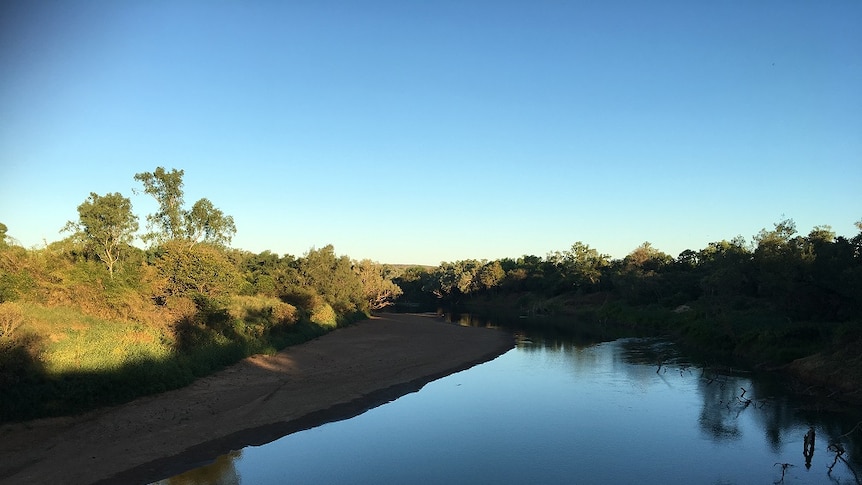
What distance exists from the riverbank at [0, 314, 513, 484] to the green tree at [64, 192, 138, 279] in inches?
849

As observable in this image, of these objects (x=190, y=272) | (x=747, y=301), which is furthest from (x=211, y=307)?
(x=747, y=301)

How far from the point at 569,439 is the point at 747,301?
34879 millimetres

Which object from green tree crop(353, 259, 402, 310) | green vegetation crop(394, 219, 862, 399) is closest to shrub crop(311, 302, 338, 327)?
green tree crop(353, 259, 402, 310)

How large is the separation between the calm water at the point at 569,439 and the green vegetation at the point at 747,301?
4908 millimetres

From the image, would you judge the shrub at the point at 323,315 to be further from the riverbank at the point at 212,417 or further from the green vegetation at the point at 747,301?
the green vegetation at the point at 747,301

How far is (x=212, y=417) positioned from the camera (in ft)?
60.2

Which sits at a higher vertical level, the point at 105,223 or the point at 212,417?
the point at 105,223

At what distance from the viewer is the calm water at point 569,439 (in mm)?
14258

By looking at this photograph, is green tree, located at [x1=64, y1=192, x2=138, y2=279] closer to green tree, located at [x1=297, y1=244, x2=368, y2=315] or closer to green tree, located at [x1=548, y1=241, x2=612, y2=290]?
green tree, located at [x1=297, y1=244, x2=368, y2=315]

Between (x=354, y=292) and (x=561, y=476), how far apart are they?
51347 millimetres

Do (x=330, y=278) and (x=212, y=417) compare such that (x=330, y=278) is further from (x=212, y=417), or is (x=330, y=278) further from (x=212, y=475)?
(x=212, y=475)

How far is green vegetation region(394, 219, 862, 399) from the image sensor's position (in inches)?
1142

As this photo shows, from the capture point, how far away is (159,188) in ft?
150

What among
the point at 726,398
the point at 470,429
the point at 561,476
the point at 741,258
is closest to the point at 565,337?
the point at 741,258
